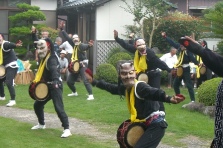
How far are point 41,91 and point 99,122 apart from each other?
6.79 ft

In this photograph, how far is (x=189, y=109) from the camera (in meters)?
13.2

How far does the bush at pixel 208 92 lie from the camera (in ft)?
40.7

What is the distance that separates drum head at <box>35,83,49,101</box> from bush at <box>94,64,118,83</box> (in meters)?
8.43

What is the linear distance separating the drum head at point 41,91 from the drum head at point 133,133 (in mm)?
3574

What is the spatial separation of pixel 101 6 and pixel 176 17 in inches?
127

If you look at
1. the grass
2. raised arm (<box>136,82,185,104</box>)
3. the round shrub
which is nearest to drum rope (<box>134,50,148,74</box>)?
the grass

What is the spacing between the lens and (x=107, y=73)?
18562mm

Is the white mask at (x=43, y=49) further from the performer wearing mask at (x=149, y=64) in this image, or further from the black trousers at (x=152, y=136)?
the black trousers at (x=152, y=136)

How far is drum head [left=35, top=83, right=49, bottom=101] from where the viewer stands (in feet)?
32.8

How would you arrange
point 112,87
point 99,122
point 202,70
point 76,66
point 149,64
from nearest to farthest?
point 112,87 → point 149,64 → point 99,122 → point 76,66 → point 202,70

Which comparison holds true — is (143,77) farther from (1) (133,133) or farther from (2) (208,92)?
(1) (133,133)

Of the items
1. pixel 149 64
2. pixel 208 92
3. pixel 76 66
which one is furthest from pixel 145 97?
pixel 76 66

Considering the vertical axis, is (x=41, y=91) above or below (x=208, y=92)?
above

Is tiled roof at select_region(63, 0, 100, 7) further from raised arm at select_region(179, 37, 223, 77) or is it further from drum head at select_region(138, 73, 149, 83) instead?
raised arm at select_region(179, 37, 223, 77)
